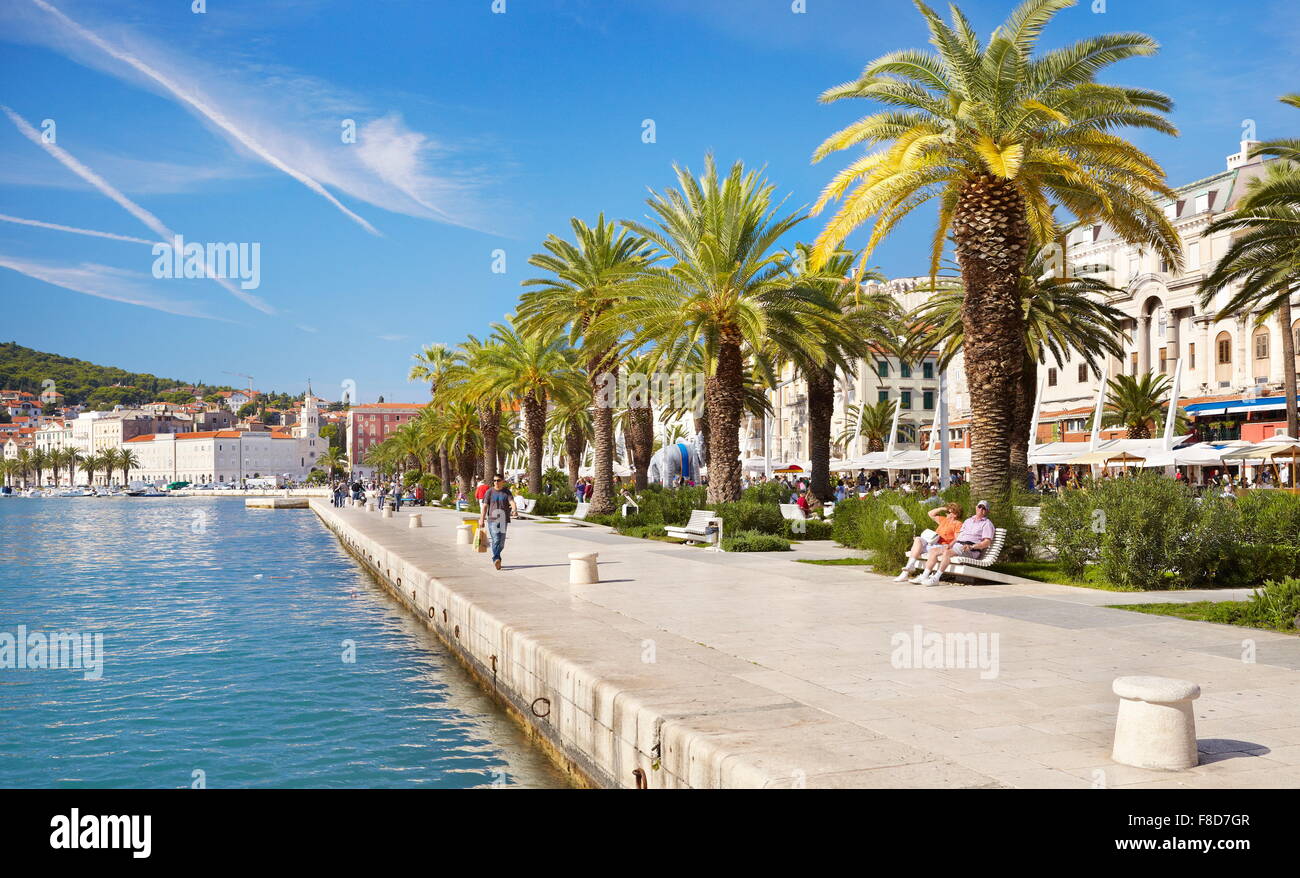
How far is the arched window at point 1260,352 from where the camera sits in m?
52.0

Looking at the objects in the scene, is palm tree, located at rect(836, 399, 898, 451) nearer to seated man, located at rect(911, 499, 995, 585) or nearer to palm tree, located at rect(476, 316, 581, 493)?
palm tree, located at rect(476, 316, 581, 493)

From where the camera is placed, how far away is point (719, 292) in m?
24.6

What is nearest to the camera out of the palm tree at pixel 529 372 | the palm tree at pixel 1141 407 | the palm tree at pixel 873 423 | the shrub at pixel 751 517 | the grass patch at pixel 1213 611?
the grass patch at pixel 1213 611

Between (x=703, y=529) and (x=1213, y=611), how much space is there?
12864mm

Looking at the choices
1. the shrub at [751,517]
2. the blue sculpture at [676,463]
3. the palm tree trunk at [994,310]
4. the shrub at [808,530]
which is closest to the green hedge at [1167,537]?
the palm tree trunk at [994,310]

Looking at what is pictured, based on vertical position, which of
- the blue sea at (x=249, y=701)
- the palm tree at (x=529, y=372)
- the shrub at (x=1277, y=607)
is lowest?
the blue sea at (x=249, y=701)

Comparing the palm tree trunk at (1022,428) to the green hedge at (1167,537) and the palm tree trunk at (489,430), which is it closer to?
the green hedge at (1167,537)

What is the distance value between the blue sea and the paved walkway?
1.61 metres

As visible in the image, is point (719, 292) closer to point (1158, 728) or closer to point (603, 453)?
point (603, 453)

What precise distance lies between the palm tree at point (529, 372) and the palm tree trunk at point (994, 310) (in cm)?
2546

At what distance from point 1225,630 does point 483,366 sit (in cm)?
3717
